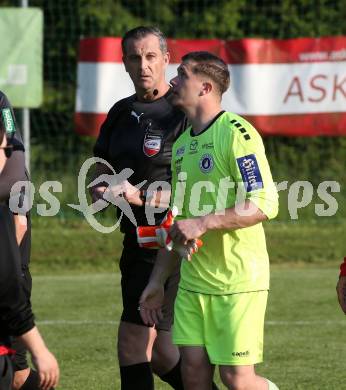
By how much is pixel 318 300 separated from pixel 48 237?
4686 millimetres

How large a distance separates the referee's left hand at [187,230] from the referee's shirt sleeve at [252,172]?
259 millimetres

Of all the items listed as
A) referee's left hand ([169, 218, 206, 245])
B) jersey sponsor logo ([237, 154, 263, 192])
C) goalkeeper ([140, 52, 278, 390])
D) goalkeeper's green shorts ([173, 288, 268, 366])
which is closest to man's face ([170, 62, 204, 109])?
goalkeeper ([140, 52, 278, 390])

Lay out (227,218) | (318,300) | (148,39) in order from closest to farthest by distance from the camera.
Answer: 1. (227,218)
2. (148,39)
3. (318,300)

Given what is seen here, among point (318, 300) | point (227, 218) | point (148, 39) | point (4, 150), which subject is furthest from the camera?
point (318, 300)

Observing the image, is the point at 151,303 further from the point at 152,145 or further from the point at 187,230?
the point at 152,145

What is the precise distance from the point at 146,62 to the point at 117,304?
4.95 meters

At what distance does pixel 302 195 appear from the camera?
1557 centimetres

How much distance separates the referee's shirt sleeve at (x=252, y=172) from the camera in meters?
5.23

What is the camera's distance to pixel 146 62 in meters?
6.32

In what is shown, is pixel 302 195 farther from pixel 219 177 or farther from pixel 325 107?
pixel 219 177

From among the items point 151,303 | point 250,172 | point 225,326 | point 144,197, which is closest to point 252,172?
point 250,172

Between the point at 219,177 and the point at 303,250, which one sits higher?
the point at 219,177

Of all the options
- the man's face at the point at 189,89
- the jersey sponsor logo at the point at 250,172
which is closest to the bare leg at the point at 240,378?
the jersey sponsor logo at the point at 250,172

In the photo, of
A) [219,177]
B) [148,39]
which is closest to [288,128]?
[148,39]
